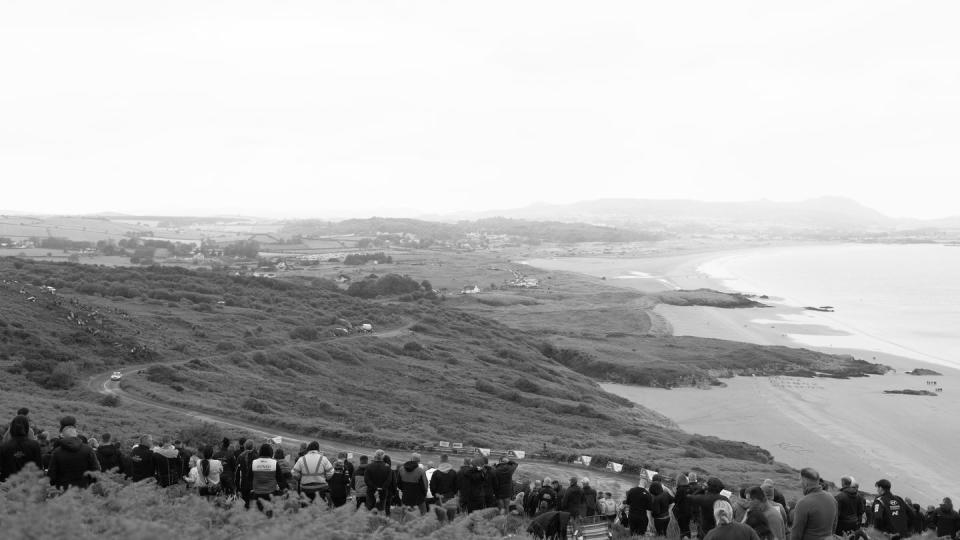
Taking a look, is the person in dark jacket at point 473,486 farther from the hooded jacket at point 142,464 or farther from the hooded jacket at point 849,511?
the hooded jacket at point 849,511

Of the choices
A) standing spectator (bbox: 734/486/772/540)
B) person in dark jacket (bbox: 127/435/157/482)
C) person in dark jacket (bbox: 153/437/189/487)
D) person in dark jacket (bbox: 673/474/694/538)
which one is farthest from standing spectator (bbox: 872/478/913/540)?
person in dark jacket (bbox: 127/435/157/482)

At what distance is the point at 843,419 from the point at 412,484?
33.6 m

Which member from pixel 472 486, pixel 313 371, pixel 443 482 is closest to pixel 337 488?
pixel 443 482

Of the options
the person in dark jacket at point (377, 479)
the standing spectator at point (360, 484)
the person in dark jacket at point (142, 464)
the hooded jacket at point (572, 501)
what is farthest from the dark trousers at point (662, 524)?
the person in dark jacket at point (142, 464)

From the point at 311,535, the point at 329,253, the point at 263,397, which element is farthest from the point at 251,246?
the point at 311,535

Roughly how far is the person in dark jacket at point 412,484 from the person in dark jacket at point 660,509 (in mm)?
4008

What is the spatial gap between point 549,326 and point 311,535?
209 ft

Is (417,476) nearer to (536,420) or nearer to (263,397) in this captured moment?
(263,397)

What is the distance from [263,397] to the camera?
Answer: 2855 centimetres

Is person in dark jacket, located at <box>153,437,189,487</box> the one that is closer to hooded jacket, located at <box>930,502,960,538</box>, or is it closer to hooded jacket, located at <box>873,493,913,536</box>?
hooded jacket, located at <box>873,493,913,536</box>

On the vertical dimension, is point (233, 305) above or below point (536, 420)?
above

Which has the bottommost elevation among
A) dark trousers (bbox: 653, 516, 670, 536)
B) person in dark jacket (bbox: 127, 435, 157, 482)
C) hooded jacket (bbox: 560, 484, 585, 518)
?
dark trousers (bbox: 653, 516, 670, 536)

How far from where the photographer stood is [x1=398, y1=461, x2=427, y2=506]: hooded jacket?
12.2 metres

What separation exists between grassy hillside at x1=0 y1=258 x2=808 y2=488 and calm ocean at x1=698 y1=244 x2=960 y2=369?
106 ft
